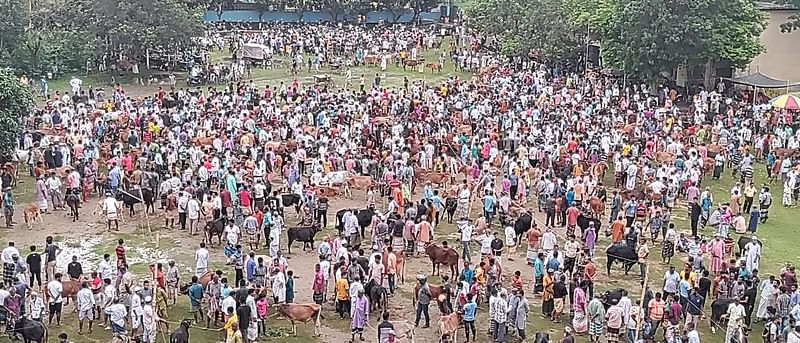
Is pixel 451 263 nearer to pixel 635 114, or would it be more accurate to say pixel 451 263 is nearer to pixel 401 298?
pixel 401 298

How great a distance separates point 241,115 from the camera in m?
32.1

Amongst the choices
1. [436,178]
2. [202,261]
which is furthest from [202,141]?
[202,261]

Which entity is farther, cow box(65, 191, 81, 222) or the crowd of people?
cow box(65, 191, 81, 222)

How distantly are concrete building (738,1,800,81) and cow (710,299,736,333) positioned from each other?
29711 millimetres

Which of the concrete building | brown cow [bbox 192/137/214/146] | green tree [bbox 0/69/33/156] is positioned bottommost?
brown cow [bbox 192/137/214/146]

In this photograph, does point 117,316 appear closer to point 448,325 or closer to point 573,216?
point 448,325

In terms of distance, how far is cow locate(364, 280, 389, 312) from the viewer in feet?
59.2

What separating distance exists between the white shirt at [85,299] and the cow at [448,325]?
253 inches

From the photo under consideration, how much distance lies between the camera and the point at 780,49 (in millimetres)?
44688

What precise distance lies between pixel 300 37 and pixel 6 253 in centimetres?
4233

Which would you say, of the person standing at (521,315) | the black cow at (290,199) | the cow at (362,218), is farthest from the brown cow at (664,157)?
the person standing at (521,315)

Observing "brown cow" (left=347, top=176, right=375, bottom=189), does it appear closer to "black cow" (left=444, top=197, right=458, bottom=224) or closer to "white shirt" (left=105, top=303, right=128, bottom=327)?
"black cow" (left=444, top=197, right=458, bottom=224)

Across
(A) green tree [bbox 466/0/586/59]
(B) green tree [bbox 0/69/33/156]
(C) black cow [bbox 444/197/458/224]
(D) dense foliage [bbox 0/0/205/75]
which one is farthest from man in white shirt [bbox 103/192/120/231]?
(A) green tree [bbox 466/0/586/59]

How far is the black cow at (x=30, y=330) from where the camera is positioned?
1571 centimetres
